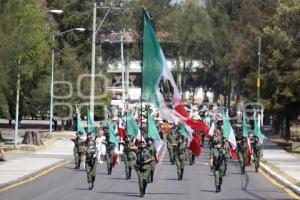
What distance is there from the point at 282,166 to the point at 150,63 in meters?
16.1

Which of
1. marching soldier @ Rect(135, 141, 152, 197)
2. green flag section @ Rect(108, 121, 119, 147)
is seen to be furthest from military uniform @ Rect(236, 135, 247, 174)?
marching soldier @ Rect(135, 141, 152, 197)

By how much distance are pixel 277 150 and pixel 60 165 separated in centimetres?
1670

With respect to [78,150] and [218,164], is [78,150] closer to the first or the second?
[78,150]

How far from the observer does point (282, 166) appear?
37.0 meters

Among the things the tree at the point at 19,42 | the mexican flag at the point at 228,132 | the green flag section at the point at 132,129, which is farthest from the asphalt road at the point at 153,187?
the tree at the point at 19,42

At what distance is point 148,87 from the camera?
73.2ft

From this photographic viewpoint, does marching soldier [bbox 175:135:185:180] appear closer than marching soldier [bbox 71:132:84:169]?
Yes

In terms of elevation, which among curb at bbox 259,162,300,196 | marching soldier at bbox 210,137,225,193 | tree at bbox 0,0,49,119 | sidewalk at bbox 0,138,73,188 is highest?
tree at bbox 0,0,49,119

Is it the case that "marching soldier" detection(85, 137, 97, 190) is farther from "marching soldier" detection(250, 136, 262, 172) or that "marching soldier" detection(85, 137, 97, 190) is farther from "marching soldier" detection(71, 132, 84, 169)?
"marching soldier" detection(250, 136, 262, 172)

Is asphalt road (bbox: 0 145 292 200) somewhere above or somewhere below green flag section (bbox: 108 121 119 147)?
below

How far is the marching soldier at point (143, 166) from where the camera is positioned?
23609 mm

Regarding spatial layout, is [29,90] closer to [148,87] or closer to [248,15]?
[248,15]

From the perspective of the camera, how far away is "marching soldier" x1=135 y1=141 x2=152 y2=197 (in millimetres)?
23609

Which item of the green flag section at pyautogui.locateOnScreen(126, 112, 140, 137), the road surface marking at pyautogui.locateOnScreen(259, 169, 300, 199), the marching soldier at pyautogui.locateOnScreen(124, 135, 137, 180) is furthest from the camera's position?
the green flag section at pyautogui.locateOnScreen(126, 112, 140, 137)
